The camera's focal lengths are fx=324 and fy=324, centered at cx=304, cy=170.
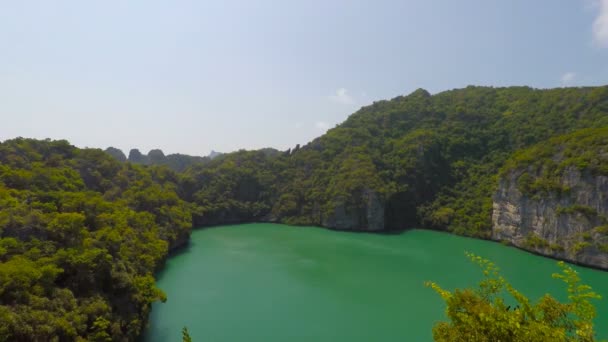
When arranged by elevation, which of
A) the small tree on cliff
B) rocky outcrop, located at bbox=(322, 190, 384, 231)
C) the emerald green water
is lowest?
the emerald green water

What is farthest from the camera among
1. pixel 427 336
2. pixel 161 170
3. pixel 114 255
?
pixel 161 170

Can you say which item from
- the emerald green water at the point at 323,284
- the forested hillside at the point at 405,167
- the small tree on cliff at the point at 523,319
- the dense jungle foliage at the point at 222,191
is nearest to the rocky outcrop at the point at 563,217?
the emerald green water at the point at 323,284

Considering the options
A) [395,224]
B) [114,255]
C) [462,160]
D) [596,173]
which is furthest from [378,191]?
[114,255]

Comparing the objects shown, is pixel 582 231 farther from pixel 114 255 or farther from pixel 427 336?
pixel 114 255

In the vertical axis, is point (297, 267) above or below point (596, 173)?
below

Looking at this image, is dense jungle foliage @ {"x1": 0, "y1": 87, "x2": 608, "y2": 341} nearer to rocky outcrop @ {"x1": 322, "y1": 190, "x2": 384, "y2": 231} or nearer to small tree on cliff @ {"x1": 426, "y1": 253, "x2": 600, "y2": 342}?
rocky outcrop @ {"x1": 322, "y1": 190, "x2": 384, "y2": 231}

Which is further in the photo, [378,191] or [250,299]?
[378,191]

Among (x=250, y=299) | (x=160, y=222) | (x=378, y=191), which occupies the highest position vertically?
(x=378, y=191)

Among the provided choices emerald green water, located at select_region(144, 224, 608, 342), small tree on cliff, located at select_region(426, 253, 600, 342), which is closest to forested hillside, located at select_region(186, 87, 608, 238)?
emerald green water, located at select_region(144, 224, 608, 342)
